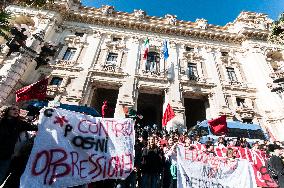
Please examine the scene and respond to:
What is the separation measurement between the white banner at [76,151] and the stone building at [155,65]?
13.2 meters

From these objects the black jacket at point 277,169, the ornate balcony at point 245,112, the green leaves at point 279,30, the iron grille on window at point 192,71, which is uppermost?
the iron grille on window at point 192,71

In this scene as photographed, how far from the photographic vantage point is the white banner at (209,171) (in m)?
6.61

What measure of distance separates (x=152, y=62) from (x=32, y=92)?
40.5 feet

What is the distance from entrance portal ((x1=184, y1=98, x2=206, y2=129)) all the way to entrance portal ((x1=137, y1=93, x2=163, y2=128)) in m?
2.86

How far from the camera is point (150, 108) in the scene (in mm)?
25219

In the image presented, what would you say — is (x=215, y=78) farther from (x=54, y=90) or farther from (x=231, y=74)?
(x=54, y=90)

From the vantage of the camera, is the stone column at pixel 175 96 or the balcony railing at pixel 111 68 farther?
the balcony railing at pixel 111 68

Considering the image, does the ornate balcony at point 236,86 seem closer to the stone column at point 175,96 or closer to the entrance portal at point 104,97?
the stone column at point 175,96

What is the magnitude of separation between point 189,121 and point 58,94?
13942 mm

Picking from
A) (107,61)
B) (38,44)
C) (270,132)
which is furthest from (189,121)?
(38,44)

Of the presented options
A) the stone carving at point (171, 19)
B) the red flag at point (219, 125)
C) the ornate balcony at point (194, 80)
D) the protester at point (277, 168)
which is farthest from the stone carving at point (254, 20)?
the protester at point (277, 168)

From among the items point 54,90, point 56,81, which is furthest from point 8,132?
point 56,81

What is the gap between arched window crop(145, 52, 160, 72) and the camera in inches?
894

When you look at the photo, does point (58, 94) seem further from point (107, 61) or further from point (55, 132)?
point (55, 132)
